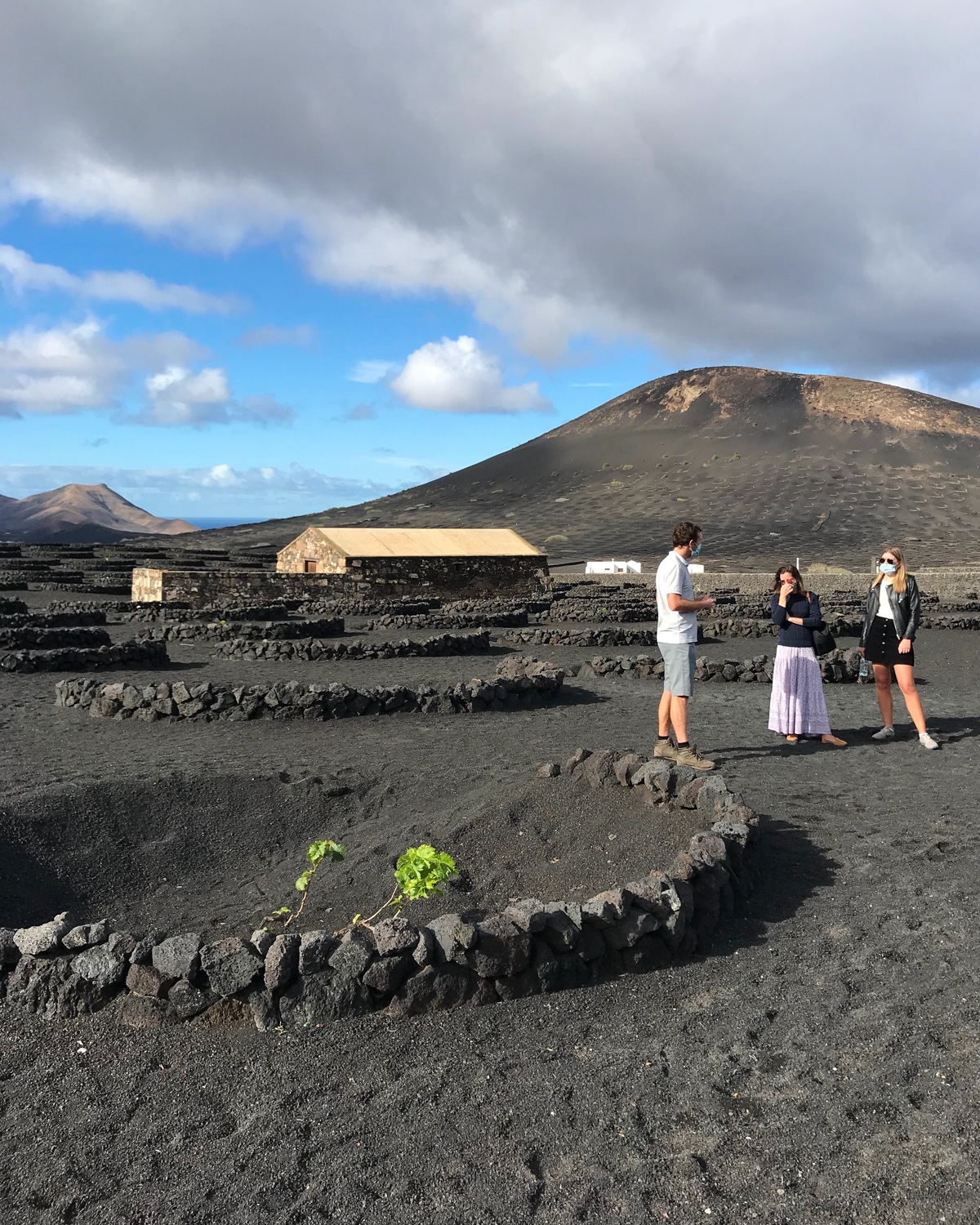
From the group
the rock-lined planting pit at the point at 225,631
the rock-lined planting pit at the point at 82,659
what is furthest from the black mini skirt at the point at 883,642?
the rock-lined planting pit at the point at 225,631

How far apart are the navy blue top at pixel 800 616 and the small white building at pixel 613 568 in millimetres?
33009

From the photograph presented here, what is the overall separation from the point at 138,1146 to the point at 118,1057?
0.60 metres

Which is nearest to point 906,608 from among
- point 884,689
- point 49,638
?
point 884,689

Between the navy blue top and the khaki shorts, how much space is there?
1507 millimetres

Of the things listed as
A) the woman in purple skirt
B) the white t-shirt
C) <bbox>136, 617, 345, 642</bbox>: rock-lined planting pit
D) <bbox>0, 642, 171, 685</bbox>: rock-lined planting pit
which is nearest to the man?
the white t-shirt

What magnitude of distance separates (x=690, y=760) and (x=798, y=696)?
6.08ft

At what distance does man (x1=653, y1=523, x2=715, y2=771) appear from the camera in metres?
7.15

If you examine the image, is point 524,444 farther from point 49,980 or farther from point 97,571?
point 49,980

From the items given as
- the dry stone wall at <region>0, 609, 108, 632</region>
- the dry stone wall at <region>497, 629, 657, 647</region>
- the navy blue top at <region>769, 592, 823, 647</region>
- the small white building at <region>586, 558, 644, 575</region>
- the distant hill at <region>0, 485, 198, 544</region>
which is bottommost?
the dry stone wall at <region>497, 629, 657, 647</region>

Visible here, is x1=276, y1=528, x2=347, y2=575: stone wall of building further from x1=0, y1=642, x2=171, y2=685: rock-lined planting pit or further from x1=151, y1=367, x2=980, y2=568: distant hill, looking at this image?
x1=151, y1=367, x2=980, y2=568: distant hill

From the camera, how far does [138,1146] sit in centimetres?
303

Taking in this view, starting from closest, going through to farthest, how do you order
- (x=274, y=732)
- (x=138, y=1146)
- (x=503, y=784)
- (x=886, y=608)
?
(x=138, y=1146), (x=503, y=784), (x=886, y=608), (x=274, y=732)

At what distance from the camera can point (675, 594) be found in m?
7.15

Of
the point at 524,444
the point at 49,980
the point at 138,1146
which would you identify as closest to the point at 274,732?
the point at 49,980
